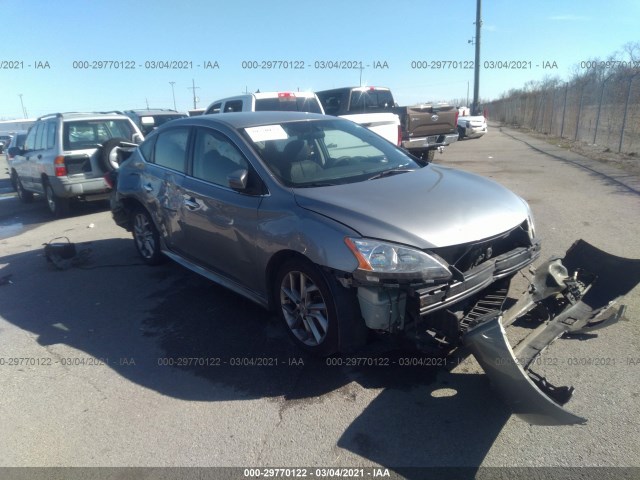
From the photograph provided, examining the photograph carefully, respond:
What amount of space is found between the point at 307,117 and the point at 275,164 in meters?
1.06

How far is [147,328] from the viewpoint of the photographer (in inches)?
171

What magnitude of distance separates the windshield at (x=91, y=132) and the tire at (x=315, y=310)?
7.40 metres

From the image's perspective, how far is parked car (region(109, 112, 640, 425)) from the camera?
2912 millimetres

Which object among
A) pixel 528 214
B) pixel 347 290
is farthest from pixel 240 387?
pixel 528 214

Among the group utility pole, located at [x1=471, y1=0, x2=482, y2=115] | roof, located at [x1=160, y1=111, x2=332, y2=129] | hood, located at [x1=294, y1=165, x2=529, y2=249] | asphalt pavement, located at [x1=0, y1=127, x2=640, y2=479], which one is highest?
utility pole, located at [x1=471, y1=0, x2=482, y2=115]

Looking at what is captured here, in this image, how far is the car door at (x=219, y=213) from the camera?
12.7 feet

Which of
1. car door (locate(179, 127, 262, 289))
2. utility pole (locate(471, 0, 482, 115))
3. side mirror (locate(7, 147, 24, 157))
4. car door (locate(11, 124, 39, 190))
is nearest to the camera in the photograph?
car door (locate(179, 127, 262, 289))

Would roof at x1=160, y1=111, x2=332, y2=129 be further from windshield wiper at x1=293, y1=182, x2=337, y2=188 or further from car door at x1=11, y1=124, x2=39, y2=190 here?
car door at x1=11, y1=124, x2=39, y2=190

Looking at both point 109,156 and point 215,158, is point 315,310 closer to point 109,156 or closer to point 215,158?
point 215,158

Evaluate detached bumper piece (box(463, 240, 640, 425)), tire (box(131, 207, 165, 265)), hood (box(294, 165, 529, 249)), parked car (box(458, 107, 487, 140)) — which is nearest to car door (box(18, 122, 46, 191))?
tire (box(131, 207, 165, 265))

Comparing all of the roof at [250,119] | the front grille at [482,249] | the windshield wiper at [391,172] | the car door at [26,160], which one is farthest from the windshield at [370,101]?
the front grille at [482,249]

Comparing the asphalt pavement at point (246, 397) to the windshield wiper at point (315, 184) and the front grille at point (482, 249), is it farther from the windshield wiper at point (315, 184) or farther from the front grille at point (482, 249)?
the windshield wiper at point (315, 184)

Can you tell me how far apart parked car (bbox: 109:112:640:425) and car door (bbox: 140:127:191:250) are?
0.12 ft

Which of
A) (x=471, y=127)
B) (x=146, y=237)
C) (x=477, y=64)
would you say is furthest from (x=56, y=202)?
(x=477, y=64)
